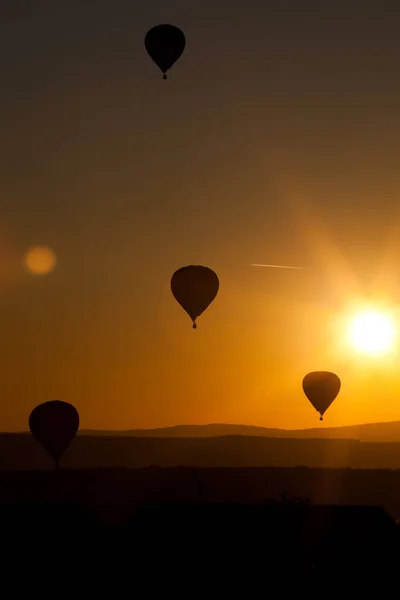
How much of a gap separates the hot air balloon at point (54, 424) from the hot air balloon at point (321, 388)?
1582 cm

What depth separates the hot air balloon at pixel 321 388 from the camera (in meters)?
69.1

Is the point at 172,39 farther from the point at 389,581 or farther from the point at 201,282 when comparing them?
the point at 389,581

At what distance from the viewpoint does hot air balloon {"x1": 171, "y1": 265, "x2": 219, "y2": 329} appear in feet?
187

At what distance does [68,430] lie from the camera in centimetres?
6269

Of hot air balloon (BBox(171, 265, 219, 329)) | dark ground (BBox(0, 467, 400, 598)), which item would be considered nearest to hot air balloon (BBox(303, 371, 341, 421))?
hot air balloon (BBox(171, 265, 219, 329))

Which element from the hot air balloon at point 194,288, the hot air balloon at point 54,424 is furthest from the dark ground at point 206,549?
the hot air balloon at point 54,424

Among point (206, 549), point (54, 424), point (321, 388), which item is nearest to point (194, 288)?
point (54, 424)

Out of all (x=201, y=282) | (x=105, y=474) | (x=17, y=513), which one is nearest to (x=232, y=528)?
(x=17, y=513)

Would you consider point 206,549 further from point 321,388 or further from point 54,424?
point 321,388

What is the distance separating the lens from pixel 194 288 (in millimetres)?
57188

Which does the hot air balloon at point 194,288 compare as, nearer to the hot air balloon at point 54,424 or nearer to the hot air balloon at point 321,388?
the hot air balloon at point 54,424

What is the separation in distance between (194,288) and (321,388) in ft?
53.4

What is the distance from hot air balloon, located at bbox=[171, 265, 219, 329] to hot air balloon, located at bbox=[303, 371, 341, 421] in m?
14.6

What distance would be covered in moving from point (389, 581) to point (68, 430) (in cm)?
4018
